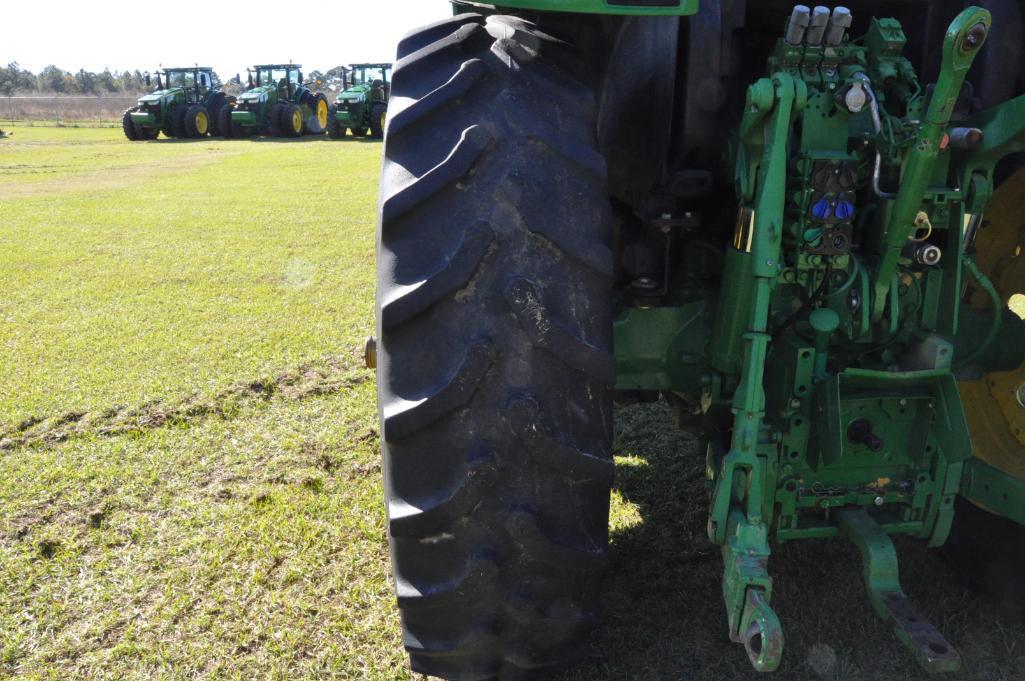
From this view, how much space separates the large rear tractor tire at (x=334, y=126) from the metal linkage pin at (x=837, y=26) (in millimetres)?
25805

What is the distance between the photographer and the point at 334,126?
→ 26703 mm

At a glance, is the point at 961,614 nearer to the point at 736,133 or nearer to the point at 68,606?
the point at 736,133

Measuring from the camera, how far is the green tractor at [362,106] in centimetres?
2619

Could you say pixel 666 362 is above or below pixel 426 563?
above

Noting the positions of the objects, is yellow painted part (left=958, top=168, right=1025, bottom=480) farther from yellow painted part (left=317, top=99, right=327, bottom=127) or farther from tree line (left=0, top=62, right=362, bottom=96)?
tree line (left=0, top=62, right=362, bottom=96)

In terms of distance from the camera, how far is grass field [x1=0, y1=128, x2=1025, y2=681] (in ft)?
8.54

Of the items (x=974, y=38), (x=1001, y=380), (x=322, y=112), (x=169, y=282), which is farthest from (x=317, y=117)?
(x=974, y=38)

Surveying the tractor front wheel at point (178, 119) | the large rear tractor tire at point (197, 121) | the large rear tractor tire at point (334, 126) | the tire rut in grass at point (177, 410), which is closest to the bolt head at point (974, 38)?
the tire rut in grass at point (177, 410)

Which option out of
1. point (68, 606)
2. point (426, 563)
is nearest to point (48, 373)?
point (68, 606)

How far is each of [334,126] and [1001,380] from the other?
85.2 feet

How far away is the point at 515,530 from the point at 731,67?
1431 millimetres

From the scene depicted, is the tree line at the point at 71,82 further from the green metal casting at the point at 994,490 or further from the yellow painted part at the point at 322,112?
the green metal casting at the point at 994,490

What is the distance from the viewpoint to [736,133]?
88.7 inches

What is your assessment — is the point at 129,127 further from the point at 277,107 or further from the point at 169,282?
the point at 169,282
